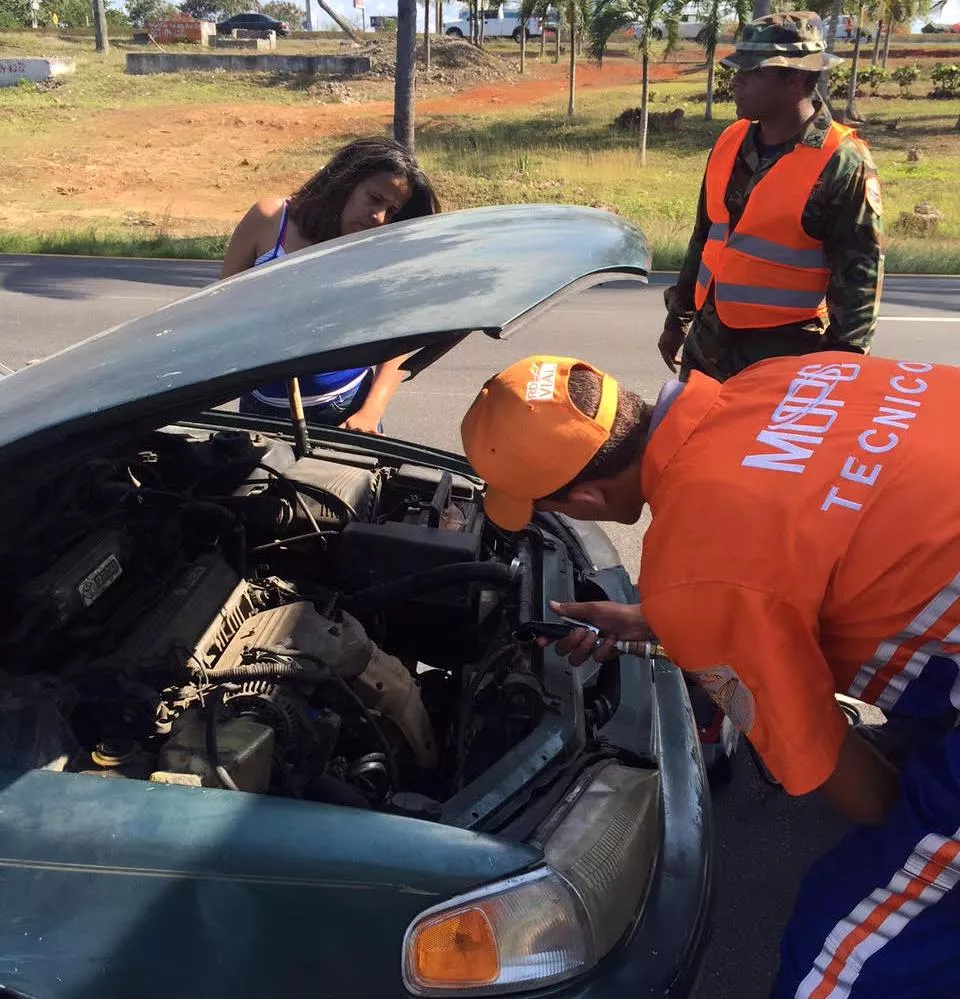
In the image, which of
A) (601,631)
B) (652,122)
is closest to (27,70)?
(652,122)

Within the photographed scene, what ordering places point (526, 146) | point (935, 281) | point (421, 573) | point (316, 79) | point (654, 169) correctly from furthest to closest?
point (316, 79), point (526, 146), point (654, 169), point (935, 281), point (421, 573)

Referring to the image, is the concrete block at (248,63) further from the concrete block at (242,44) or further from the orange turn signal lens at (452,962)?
the orange turn signal lens at (452,962)

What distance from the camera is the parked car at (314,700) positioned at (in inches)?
53.1

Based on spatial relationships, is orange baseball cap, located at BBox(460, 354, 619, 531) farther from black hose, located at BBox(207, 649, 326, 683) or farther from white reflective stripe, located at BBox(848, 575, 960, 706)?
black hose, located at BBox(207, 649, 326, 683)

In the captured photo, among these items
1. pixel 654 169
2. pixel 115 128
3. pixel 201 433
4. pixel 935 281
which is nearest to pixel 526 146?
pixel 654 169

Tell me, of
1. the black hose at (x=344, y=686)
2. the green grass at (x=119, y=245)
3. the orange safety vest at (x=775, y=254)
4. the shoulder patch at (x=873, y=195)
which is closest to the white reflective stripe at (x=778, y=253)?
the orange safety vest at (x=775, y=254)

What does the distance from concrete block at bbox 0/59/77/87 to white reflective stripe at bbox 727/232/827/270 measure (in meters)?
39.7

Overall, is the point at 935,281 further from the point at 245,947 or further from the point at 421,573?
the point at 245,947

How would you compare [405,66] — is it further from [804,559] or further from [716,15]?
[716,15]

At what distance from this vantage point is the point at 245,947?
1339 mm

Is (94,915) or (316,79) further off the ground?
(316,79)

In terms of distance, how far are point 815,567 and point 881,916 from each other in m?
0.66

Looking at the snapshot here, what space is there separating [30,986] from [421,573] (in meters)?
1.28

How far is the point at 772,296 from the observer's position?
11.3 ft
